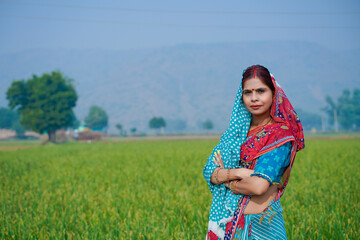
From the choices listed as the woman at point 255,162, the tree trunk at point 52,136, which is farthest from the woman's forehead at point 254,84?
the tree trunk at point 52,136

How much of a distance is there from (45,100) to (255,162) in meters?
58.3

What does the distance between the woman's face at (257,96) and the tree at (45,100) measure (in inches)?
2244

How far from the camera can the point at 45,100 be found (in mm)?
56469

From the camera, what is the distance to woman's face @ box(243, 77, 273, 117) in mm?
2092

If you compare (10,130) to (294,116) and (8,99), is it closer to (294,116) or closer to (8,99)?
(8,99)

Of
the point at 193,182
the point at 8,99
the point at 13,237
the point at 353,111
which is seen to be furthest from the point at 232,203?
the point at 353,111

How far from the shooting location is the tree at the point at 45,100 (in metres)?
56.2

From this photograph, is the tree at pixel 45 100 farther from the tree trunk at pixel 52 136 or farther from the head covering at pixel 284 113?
the head covering at pixel 284 113

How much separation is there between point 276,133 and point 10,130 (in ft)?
466

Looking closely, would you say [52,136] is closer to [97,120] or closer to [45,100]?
[45,100]

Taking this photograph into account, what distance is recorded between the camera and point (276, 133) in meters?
2.02

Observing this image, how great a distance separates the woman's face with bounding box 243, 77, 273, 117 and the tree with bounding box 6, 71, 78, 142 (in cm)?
5701

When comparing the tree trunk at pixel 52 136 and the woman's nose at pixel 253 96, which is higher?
the woman's nose at pixel 253 96

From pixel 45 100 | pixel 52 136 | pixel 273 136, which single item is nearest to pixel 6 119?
pixel 52 136
